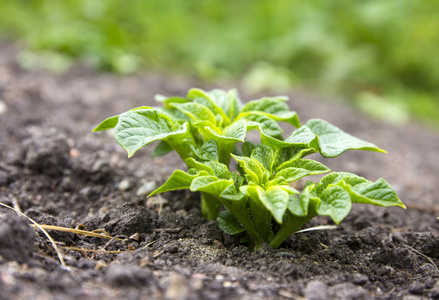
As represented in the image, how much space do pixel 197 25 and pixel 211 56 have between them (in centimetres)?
100

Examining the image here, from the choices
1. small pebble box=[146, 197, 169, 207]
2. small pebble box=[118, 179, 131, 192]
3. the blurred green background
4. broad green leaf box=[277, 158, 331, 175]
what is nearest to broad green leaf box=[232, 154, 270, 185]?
broad green leaf box=[277, 158, 331, 175]

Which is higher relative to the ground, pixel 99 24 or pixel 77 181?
pixel 99 24

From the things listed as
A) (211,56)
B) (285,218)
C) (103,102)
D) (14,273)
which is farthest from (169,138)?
(211,56)

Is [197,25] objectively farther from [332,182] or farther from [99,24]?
[332,182]

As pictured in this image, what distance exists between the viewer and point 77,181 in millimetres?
2578

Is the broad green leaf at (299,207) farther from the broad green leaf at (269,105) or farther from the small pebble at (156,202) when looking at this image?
the small pebble at (156,202)

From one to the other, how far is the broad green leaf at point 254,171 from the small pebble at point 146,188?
2.66ft

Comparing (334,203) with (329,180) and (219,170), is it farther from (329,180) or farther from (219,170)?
(219,170)

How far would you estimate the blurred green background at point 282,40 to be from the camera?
5770 mm

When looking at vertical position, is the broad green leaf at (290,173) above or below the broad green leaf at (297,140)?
below

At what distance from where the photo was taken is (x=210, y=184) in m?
1.61

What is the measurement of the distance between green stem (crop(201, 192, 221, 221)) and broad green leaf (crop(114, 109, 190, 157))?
39 centimetres

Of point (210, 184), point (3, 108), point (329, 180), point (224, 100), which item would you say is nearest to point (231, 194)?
point (210, 184)

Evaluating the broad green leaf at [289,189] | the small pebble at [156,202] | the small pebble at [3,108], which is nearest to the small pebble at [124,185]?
the small pebble at [156,202]
